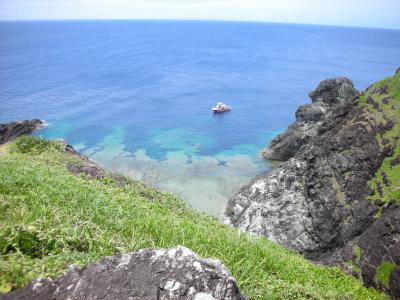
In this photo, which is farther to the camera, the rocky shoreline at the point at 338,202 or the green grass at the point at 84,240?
the rocky shoreline at the point at 338,202

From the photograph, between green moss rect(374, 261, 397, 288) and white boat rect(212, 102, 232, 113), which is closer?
green moss rect(374, 261, 397, 288)

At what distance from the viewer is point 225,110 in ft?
281

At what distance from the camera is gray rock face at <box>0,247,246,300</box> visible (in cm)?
606

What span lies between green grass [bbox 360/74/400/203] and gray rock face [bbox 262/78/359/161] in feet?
56.5

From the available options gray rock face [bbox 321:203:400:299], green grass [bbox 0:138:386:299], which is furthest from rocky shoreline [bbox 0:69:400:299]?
green grass [bbox 0:138:386:299]

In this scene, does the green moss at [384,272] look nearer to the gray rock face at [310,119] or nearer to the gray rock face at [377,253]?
the gray rock face at [377,253]

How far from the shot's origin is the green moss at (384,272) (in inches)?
826

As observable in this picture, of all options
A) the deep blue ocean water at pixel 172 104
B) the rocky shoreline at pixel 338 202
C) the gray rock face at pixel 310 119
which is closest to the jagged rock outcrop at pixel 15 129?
the deep blue ocean water at pixel 172 104

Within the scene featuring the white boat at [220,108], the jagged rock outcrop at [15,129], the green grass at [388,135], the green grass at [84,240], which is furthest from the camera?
the white boat at [220,108]

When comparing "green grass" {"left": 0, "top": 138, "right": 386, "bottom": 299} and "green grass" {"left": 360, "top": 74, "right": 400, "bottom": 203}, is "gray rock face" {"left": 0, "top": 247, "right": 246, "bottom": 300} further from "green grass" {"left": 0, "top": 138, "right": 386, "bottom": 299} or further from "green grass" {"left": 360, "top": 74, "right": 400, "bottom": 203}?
"green grass" {"left": 360, "top": 74, "right": 400, "bottom": 203}

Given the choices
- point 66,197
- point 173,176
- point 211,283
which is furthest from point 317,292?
point 173,176

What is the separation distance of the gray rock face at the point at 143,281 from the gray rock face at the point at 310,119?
50305mm

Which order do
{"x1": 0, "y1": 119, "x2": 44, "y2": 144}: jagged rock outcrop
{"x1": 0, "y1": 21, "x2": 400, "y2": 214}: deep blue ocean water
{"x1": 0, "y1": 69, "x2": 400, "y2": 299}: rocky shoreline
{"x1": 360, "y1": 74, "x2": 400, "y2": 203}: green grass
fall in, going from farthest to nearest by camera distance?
{"x1": 0, "y1": 119, "x2": 44, "y2": 144}: jagged rock outcrop
{"x1": 0, "y1": 21, "x2": 400, "y2": 214}: deep blue ocean water
{"x1": 360, "y1": 74, "x2": 400, "y2": 203}: green grass
{"x1": 0, "y1": 69, "x2": 400, "y2": 299}: rocky shoreline

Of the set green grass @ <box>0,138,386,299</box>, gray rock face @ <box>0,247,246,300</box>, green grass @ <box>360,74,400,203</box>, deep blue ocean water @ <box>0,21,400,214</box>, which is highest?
gray rock face @ <box>0,247,246,300</box>
